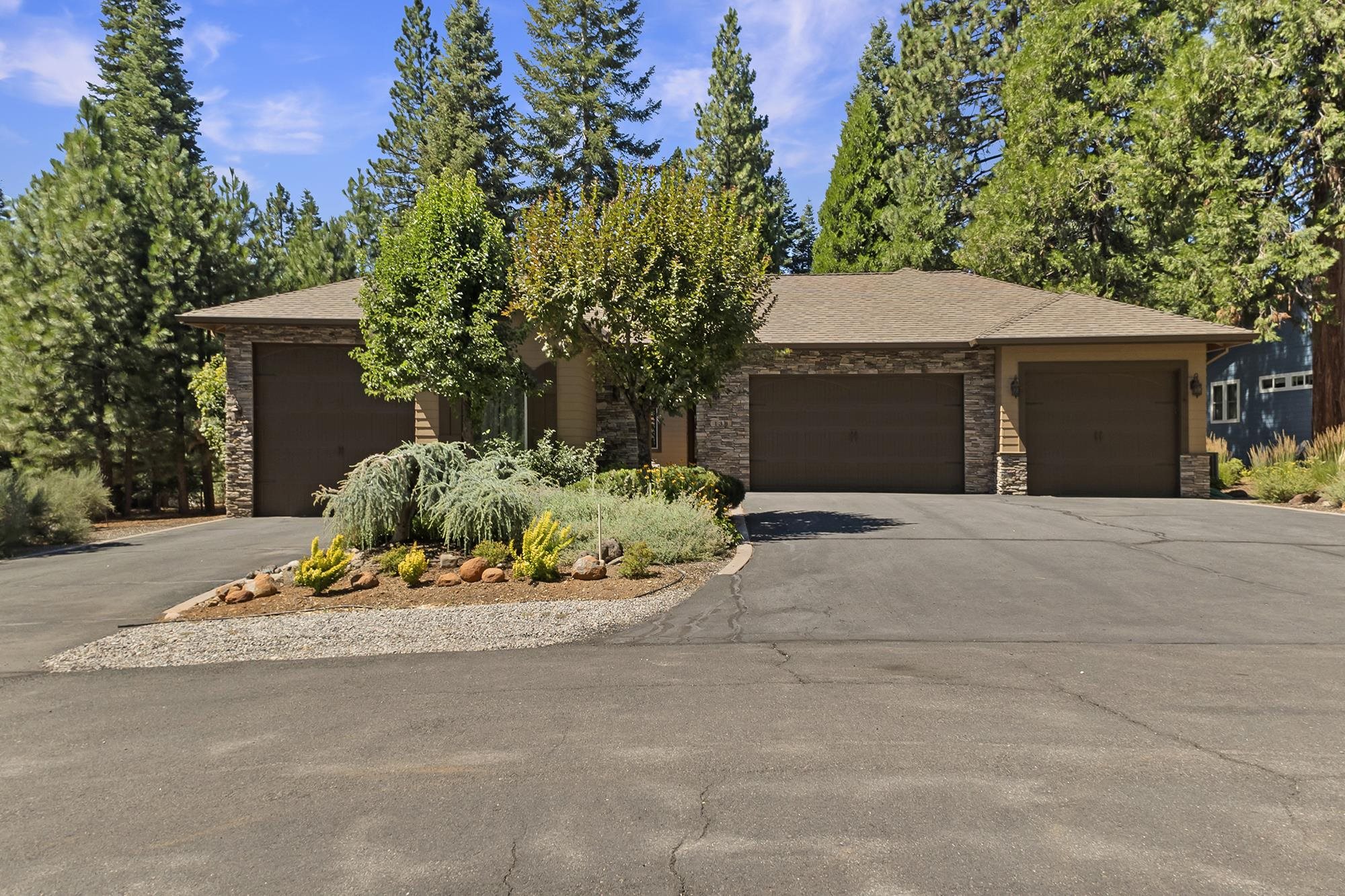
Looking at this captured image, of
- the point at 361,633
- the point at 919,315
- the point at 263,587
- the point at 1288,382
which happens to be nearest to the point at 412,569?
the point at 263,587

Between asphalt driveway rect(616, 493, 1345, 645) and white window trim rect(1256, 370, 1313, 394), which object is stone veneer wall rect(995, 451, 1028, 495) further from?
white window trim rect(1256, 370, 1313, 394)

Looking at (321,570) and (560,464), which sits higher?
(560,464)

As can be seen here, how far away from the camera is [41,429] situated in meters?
17.7

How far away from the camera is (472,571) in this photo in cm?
920

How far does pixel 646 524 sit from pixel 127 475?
567 inches

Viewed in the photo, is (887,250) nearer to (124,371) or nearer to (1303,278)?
(1303,278)

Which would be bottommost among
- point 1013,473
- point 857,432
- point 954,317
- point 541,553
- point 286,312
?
point 541,553

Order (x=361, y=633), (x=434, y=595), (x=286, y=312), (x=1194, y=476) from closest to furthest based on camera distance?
(x=361, y=633) → (x=434, y=595) → (x=286, y=312) → (x=1194, y=476)

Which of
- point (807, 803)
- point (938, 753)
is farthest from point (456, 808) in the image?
point (938, 753)

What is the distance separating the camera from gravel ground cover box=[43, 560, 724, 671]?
21.7 feet

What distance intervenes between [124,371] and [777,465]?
14.6 m

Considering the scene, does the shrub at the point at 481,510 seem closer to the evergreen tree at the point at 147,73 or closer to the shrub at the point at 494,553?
the shrub at the point at 494,553

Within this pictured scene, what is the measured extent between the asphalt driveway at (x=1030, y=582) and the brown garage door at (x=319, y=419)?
7.80m

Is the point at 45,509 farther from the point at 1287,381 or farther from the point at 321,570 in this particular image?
the point at 1287,381
